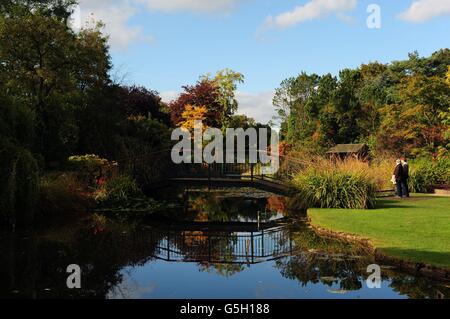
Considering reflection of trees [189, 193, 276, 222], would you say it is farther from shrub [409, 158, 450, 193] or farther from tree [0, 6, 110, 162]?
shrub [409, 158, 450, 193]

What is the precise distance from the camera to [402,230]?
1161 cm

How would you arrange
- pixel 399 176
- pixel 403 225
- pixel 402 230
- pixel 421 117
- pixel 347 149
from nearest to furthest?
pixel 402 230 < pixel 403 225 < pixel 399 176 < pixel 421 117 < pixel 347 149

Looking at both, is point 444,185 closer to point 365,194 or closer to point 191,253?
point 365,194

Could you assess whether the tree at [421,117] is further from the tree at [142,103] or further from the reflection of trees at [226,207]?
the tree at [142,103]

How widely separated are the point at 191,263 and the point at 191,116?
26.4 m

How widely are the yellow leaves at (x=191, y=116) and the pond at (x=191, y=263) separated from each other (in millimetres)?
19934

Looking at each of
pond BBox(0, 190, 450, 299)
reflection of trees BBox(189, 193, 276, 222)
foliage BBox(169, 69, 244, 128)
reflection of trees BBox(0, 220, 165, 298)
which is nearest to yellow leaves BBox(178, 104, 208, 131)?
foliage BBox(169, 69, 244, 128)

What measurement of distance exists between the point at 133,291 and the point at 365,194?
11.0 meters

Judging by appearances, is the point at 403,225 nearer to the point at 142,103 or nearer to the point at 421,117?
the point at 421,117

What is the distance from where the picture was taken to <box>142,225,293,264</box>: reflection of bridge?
10.2 m

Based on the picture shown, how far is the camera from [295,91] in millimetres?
63156

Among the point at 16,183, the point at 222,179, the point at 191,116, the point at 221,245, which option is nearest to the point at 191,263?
the point at 221,245
